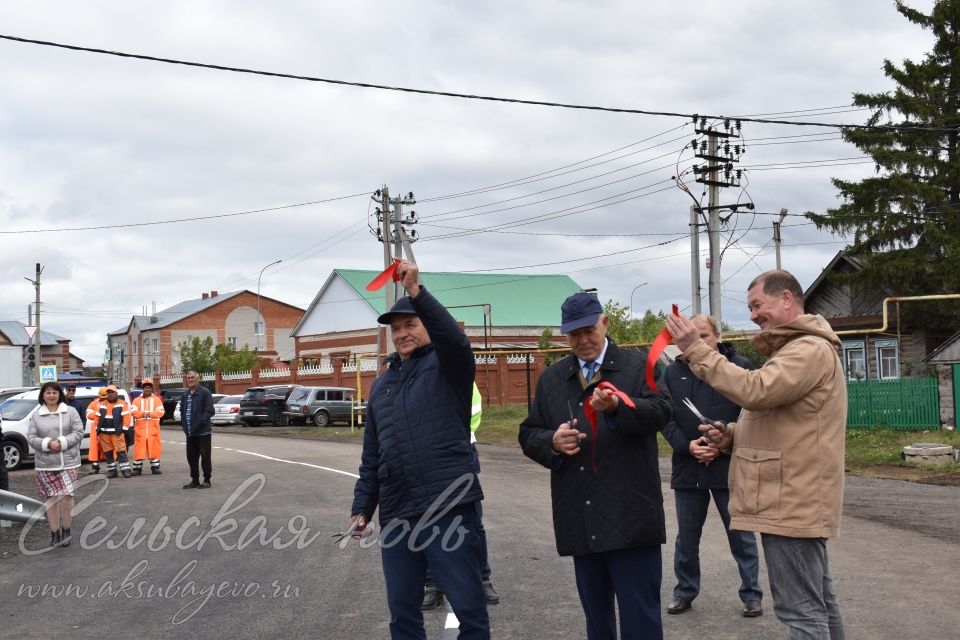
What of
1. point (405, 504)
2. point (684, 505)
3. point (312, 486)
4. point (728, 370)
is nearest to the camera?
point (728, 370)

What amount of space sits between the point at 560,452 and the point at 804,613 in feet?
4.13

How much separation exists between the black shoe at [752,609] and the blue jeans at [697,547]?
1.0 inches

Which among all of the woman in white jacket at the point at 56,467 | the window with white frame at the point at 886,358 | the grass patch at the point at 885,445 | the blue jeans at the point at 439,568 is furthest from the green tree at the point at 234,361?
the blue jeans at the point at 439,568

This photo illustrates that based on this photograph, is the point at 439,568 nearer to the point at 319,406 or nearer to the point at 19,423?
the point at 19,423

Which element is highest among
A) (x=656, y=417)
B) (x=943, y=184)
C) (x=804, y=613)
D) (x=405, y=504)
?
(x=943, y=184)

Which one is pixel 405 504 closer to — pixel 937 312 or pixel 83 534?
pixel 83 534

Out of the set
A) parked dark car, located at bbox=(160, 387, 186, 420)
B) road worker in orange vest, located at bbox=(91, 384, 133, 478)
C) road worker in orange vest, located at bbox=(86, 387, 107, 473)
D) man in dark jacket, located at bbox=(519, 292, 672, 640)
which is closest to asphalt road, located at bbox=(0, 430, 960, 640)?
man in dark jacket, located at bbox=(519, 292, 672, 640)

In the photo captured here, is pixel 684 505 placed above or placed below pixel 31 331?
below

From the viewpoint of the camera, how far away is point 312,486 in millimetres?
16734

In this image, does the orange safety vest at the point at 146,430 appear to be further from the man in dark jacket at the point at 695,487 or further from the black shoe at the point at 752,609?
the black shoe at the point at 752,609

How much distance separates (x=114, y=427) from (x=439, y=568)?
1590cm

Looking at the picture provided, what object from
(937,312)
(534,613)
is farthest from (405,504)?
(937,312)

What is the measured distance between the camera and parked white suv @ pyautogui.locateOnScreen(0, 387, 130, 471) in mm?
22922

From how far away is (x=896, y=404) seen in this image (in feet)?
83.9
